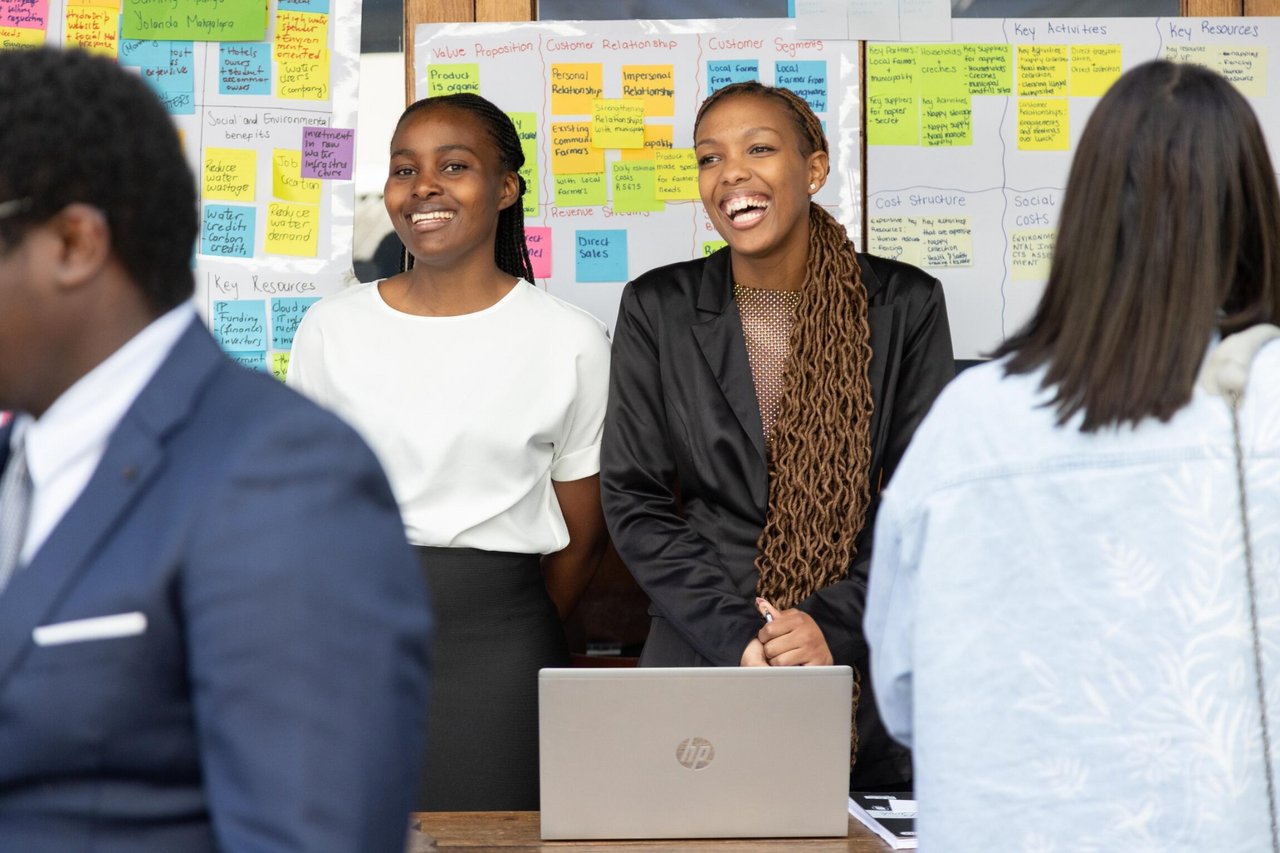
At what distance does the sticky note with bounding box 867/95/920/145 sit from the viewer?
3.57 meters

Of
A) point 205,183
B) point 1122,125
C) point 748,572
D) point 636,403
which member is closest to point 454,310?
point 636,403

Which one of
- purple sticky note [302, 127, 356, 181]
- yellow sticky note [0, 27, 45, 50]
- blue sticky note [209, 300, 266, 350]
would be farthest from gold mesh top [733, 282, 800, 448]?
yellow sticky note [0, 27, 45, 50]

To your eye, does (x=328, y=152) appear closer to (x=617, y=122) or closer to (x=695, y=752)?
(x=617, y=122)

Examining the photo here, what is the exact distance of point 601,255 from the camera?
3.55 m

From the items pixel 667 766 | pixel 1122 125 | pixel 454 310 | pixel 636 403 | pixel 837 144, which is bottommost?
pixel 667 766

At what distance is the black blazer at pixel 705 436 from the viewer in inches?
99.0

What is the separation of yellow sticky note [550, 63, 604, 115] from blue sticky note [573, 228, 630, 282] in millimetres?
309

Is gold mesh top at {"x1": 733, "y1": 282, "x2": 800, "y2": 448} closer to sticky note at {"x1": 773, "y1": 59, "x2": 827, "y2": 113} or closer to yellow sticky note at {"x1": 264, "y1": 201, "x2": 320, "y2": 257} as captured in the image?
sticky note at {"x1": 773, "y1": 59, "x2": 827, "y2": 113}

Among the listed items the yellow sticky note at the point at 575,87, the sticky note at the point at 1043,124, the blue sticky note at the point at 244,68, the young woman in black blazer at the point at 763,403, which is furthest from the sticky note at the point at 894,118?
the blue sticky note at the point at 244,68

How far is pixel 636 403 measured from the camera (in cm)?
269

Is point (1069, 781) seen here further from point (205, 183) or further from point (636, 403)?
point (205, 183)

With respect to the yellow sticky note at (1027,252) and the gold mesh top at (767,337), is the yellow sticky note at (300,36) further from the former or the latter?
the yellow sticky note at (1027,252)

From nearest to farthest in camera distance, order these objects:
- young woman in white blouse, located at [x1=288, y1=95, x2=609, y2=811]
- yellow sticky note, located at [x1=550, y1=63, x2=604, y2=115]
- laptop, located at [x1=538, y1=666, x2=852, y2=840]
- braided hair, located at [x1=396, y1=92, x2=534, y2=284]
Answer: laptop, located at [x1=538, y1=666, x2=852, y2=840] < young woman in white blouse, located at [x1=288, y1=95, x2=609, y2=811] < braided hair, located at [x1=396, y1=92, x2=534, y2=284] < yellow sticky note, located at [x1=550, y1=63, x2=604, y2=115]

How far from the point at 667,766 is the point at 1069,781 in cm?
65
